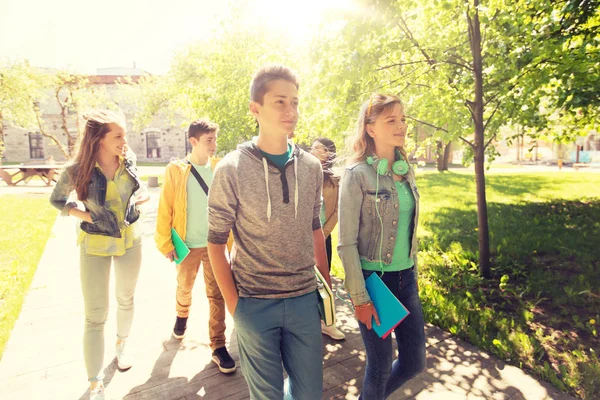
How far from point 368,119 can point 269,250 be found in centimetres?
111

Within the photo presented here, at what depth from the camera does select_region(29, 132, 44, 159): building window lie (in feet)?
139

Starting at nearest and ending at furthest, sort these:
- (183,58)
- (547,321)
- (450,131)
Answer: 1. (547,321)
2. (450,131)
3. (183,58)

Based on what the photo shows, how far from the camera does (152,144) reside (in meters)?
44.6

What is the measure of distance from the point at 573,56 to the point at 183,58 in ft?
71.3

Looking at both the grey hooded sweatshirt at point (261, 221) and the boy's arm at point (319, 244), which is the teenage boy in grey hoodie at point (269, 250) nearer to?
the grey hooded sweatshirt at point (261, 221)

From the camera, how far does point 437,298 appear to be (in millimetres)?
4875

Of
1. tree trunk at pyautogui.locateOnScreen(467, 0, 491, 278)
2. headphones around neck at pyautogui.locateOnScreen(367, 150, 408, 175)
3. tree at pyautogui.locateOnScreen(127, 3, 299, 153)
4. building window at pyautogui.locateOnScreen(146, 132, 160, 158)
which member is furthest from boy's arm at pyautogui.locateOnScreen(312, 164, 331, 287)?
building window at pyautogui.locateOnScreen(146, 132, 160, 158)

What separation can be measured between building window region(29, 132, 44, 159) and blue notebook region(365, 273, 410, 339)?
49.2 metres

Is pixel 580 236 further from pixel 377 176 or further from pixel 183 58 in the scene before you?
pixel 183 58

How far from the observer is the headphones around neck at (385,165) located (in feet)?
7.82

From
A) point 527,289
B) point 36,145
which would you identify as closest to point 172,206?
point 527,289

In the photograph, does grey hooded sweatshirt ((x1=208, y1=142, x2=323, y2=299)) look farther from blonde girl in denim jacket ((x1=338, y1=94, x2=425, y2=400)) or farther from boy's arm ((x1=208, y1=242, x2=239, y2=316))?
blonde girl in denim jacket ((x1=338, y1=94, x2=425, y2=400))

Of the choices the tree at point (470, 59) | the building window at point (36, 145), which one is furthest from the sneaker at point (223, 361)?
the building window at point (36, 145)

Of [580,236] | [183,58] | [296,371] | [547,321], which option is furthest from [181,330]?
[183,58]
